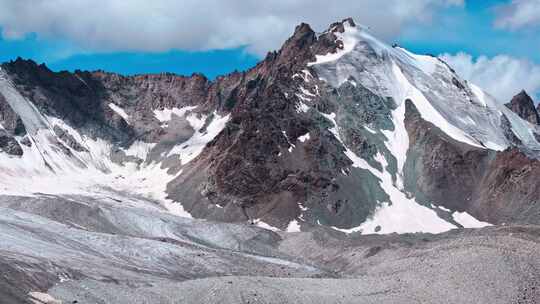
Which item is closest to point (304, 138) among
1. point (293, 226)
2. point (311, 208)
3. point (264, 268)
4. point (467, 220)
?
point (311, 208)

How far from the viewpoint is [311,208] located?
5418 inches

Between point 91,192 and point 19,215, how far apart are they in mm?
73722

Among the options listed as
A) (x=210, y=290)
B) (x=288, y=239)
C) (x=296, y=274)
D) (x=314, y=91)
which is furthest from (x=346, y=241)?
(x=314, y=91)

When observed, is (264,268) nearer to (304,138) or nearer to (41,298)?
(41,298)

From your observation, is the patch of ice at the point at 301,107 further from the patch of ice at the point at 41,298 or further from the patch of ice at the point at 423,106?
the patch of ice at the point at 41,298

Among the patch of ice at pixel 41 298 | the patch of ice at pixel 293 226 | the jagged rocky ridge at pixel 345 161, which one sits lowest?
the patch of ice at pixel 41 298

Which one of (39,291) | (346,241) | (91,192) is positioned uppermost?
(91,192)

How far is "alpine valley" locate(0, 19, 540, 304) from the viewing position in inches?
2354

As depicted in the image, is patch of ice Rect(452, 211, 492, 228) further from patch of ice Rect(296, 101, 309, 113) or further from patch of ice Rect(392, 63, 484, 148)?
patch of ice Rect(296, 101, 309, 113)

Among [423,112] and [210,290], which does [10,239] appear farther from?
[423,112]

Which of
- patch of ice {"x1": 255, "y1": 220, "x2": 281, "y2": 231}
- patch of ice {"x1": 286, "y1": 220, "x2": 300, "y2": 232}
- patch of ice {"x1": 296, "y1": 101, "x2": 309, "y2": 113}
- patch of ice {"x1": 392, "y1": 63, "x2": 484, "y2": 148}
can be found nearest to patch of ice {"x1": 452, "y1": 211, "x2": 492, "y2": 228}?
patch of ice {"x1": 392, "y1": 63, "x2": 484, "y2": 148}

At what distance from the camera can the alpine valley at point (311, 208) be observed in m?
59.8

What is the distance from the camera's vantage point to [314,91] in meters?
175

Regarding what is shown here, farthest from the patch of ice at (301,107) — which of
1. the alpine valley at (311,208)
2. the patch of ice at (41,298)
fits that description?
the patch of ice at (41,298)
